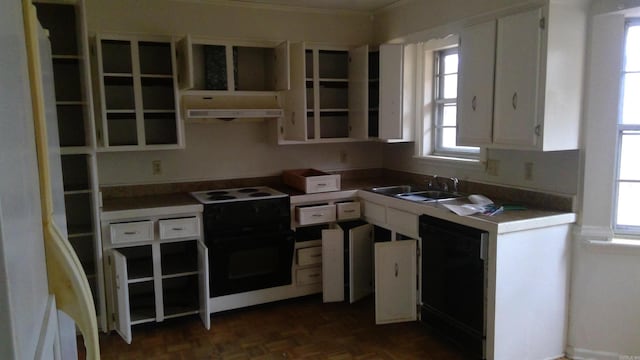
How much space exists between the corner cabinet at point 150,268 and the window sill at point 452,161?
1972 mm

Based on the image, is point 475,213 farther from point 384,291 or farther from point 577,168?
point 384,291

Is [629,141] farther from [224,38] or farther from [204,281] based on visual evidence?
[224,38]

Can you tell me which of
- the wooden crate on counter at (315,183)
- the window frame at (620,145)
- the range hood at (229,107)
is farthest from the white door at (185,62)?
the window frame at (620,145)

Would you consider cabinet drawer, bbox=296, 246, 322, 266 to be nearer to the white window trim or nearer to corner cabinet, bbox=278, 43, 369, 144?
corner cabinet, bbox=278, 43, 369, 144

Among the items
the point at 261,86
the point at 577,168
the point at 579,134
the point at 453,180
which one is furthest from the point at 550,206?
the point at 261,86

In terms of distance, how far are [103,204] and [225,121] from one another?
1.18 metres

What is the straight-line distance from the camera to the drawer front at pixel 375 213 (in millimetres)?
3537

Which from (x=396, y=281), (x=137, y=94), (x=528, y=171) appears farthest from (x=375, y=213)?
(x=137, y=94)

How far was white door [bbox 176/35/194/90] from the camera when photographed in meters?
3.30

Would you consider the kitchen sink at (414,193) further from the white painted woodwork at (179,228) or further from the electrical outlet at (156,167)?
the electrical outlet at (156,167)

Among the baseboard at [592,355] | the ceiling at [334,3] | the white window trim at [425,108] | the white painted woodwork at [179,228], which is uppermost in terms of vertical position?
the ceiling at [334,3]

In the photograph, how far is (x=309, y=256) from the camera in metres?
3.72

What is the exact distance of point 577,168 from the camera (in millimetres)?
2744

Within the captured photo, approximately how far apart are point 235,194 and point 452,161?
5.78ft
